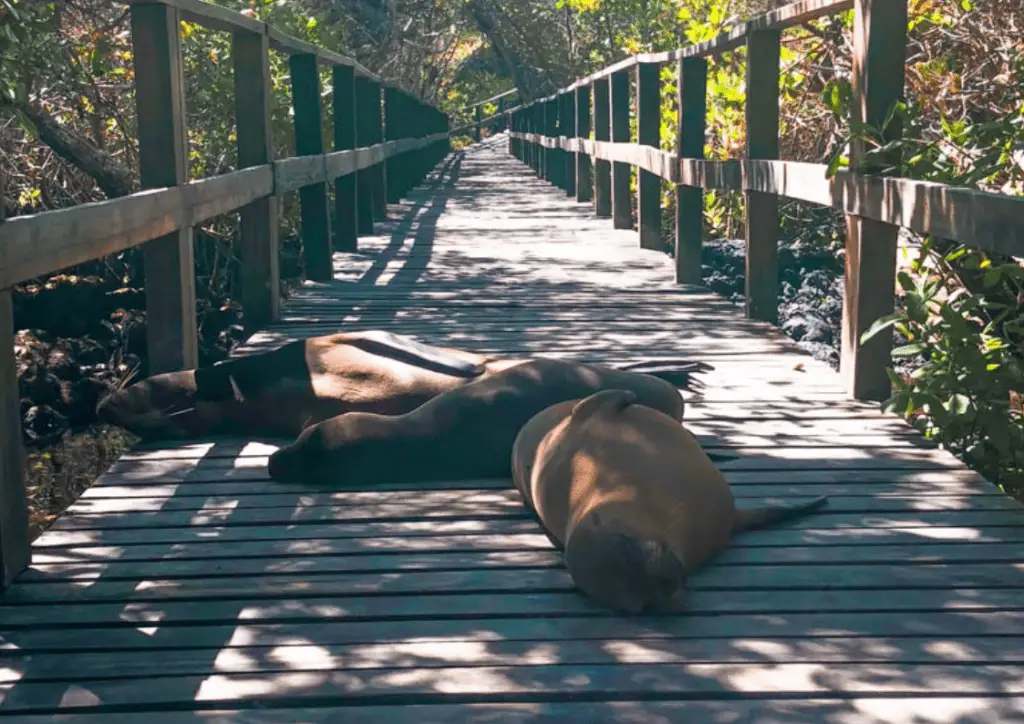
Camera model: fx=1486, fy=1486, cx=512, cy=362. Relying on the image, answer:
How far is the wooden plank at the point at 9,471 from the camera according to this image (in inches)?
128

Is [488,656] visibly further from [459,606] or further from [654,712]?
[654,712]

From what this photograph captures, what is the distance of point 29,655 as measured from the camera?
288 centimetres

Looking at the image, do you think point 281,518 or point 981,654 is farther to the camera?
point 281,518

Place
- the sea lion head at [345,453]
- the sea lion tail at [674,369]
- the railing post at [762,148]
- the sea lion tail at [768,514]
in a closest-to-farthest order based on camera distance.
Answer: the sea lion tail at [768,514] < the sea lion head at [345,453] < the sea lion tail at [674,369] < the railing post at [762,148]

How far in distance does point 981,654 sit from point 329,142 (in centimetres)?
1262

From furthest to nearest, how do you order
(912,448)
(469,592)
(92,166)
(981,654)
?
1. (92,166)
2. (912,448)
3. (469,592)
4. (981,654)

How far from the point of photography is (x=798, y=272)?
1039 centimetres

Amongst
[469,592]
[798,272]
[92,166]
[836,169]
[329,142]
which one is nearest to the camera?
[469,592]

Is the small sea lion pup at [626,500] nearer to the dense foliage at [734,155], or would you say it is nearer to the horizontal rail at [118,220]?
the dense foliage at [734,155]

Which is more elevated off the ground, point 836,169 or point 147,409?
point 836,169

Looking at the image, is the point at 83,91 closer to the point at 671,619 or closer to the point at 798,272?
the point at 798,272

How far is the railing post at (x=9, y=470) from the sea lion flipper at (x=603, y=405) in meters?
1.31

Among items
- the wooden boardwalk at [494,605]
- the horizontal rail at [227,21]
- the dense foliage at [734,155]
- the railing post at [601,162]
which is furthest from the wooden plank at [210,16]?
the railing post at [601,162]

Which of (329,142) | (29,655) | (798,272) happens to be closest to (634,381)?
(29,655)
